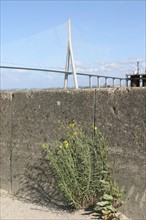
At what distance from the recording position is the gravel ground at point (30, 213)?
4.27 metres

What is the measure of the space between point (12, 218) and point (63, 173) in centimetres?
74

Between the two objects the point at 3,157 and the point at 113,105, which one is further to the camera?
the point at 3,157

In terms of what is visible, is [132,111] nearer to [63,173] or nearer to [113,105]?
[113,105]

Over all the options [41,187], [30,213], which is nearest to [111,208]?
[30,213]

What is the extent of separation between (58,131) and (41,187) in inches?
28.1

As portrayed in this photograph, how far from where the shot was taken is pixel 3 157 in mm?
5383


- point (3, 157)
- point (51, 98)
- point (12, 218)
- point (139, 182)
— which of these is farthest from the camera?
point (3, 157)

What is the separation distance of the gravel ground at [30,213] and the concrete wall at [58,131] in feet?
0.59

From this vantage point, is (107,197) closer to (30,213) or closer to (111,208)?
(111,208)

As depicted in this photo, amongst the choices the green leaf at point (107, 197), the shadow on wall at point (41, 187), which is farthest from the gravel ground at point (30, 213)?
the green leaf at point (107, 197)

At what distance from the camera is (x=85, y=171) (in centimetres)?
411

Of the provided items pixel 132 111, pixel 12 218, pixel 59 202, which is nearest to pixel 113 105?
pixel 132 111

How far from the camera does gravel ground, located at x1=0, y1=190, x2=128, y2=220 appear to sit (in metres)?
4.27

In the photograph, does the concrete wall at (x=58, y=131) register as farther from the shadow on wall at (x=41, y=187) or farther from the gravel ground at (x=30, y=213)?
the gravel ground at (x=30, y=213)
